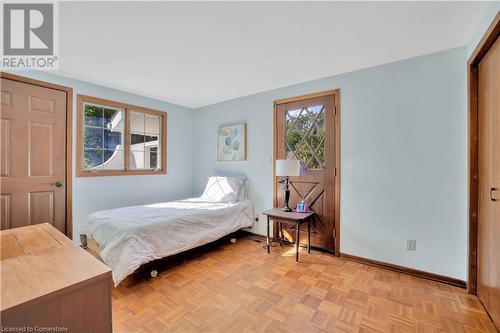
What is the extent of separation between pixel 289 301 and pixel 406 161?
6.40ft

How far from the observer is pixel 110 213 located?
2768 mm

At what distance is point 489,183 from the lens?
1813 mm

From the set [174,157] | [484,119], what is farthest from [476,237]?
[174,157]

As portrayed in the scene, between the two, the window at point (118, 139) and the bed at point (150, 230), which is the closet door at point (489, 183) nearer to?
the bed at point (150, 230)

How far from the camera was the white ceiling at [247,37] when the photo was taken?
1751 millimetres

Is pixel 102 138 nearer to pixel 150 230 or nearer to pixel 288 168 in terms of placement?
pixel 150 230

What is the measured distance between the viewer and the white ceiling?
175cm

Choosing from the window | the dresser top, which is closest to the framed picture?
the window

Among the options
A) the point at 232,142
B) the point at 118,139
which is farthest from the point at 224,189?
the point at 118,139

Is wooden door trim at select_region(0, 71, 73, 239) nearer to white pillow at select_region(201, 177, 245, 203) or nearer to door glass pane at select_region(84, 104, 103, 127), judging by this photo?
door glass pane at select_region(84, 104, 103, 127)

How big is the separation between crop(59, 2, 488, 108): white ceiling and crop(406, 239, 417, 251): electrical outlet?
80.2 inches

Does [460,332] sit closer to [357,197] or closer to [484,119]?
[357,197]

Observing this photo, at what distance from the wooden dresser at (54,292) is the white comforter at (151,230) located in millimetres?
1211

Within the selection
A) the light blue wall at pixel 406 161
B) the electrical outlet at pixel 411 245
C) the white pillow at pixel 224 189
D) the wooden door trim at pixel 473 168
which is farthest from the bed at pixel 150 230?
the wooden door trim at pixel 473 168
